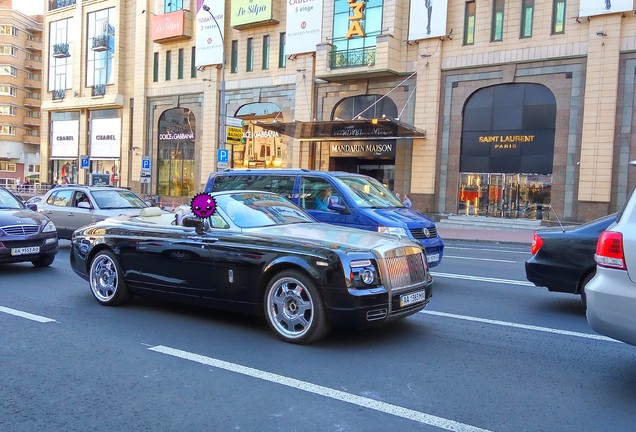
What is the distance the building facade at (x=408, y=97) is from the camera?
24062 mm

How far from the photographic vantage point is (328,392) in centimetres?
436

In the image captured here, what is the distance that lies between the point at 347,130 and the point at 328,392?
1022 inches

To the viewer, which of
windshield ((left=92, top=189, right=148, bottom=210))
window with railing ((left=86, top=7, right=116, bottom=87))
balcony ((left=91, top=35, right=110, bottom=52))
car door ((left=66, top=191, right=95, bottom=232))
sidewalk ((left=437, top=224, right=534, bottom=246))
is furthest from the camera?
window with railing ((left=86, top=7, right=116, bottom=87))

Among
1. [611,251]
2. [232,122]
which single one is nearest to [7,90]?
[232,122]

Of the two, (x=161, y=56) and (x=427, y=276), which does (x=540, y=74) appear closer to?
(x=427, y=276)

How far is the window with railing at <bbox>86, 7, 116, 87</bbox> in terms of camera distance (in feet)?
141

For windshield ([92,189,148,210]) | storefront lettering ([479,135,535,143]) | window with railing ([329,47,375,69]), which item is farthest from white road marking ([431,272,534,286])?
window with railing ([329,47,375,69])

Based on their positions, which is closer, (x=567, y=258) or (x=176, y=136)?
(x=567, y=258)

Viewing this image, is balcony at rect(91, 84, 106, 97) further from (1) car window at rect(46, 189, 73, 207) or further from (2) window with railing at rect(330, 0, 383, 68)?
(1) car window at rect(46, 189, 73, 207)

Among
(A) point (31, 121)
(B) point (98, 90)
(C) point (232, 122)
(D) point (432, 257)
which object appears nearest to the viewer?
(D) point (432, 257)

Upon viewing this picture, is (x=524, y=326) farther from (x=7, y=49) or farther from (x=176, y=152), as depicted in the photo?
(x=7, y=49)

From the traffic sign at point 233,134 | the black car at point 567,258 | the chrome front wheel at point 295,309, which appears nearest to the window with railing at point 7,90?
the traffic sign at point 233,134

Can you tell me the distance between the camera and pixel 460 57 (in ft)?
89.6

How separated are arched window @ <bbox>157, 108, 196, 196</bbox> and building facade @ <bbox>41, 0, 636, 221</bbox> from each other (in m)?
0.11
